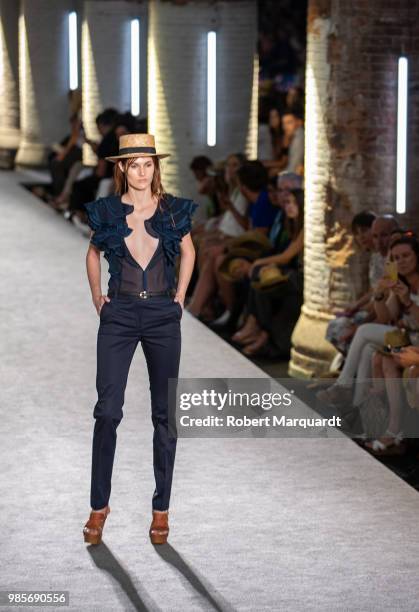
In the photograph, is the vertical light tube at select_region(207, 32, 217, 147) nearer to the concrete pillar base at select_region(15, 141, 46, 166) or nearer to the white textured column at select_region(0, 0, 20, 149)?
the concrete pillar base at select_region(15, 141, 46, 166)

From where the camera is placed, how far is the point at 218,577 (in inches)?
208

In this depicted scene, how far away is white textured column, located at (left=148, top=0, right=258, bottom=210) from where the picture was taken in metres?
13.2

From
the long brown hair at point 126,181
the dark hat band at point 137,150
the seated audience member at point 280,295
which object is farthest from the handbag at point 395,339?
the seated audience member at point 280,295

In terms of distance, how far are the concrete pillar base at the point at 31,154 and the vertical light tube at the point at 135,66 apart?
9.56 ft

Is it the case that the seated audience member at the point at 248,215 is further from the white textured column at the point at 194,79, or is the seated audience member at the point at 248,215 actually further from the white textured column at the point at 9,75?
the white textured column at the point at 9,75

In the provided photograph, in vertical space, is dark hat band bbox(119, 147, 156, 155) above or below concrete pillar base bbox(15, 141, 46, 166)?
above

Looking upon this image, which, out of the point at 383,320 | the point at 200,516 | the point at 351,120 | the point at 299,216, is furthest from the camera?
the point at 299,216

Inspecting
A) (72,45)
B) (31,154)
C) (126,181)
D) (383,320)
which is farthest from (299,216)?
(31,154)

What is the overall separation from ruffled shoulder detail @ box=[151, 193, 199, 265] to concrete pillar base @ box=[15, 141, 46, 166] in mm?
13779

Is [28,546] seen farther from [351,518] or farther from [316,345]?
[316,345]

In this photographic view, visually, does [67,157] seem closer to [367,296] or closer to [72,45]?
[72,45]

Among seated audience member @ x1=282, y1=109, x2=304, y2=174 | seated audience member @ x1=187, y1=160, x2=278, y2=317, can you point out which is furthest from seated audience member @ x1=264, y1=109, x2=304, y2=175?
seated audience member @ x1=187, y1=160, x2=278, y2=317

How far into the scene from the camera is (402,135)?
8.48m

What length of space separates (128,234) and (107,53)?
11047mm
